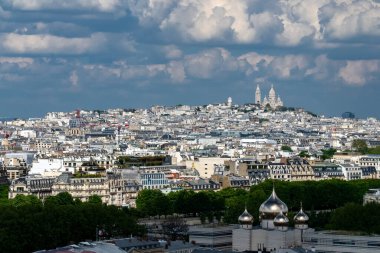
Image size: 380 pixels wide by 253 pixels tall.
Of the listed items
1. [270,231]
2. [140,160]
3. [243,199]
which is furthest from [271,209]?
[140,160]

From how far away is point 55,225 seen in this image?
5672 cm

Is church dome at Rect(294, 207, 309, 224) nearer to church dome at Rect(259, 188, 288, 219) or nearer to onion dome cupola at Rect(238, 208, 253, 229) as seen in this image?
church dome at Rect(259, 188, 288, 219)

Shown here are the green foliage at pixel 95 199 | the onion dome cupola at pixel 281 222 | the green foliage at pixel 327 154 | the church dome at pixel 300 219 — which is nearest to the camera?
the onion dome cupola at pixel 281 222

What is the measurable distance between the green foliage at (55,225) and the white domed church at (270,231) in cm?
497

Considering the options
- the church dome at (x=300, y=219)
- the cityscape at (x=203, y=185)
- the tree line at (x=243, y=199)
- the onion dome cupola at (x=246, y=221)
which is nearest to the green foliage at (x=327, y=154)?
the cityscape at (x=203, y=185)

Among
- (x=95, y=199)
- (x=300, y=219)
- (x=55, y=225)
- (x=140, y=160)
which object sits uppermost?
(x=140, y=160)

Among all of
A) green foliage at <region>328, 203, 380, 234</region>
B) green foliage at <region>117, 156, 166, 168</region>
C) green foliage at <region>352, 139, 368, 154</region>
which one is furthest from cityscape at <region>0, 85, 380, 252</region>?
green foliage at <region>352, 139, 368, 154</region>

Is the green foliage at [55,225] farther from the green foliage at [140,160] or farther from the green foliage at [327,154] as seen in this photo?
the green foliage at [327,154]

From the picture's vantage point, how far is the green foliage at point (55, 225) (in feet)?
178

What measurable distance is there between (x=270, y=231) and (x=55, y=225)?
9.09 m

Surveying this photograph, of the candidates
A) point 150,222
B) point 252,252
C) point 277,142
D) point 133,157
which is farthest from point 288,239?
point 277,142

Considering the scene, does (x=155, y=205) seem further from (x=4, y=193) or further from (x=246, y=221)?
(x=246, y=221)

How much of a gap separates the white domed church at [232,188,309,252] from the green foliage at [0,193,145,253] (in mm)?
4967

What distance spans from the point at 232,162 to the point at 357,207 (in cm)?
4131
